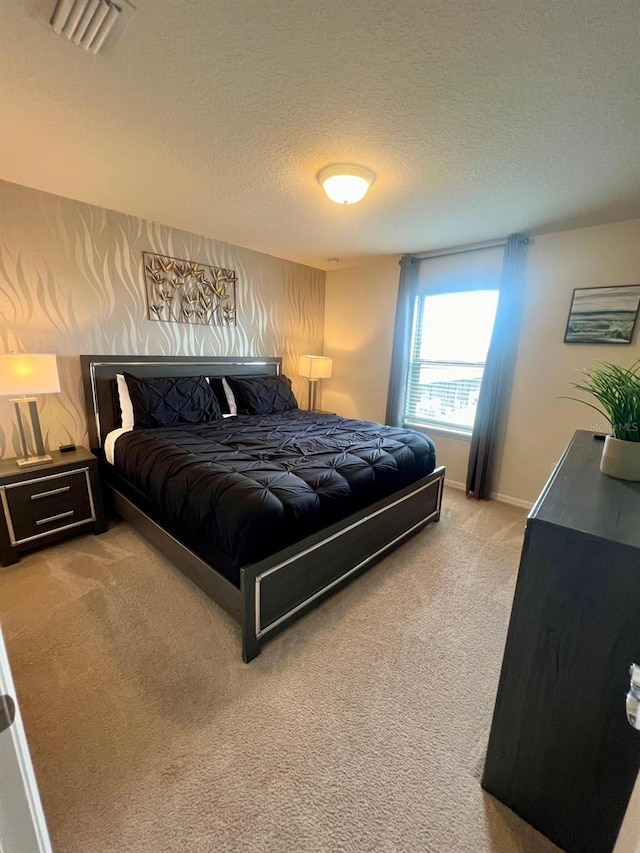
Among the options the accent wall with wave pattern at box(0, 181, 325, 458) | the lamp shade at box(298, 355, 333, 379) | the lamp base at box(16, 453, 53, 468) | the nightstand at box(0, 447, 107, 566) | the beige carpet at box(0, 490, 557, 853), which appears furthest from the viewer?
the lamp shade at box(298, 355, 333, 379)

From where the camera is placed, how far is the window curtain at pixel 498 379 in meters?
3.12

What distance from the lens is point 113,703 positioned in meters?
1.41

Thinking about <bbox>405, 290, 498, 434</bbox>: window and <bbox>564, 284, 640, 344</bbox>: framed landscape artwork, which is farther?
<bbox>405, 290, 498, 434</bbox>: window

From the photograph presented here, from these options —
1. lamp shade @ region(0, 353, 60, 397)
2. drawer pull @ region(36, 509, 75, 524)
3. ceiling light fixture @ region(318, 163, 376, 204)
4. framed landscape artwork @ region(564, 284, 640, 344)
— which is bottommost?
drawer pull @ region(36, 509, 75, 524)

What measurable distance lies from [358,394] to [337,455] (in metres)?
2.44

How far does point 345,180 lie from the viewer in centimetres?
208

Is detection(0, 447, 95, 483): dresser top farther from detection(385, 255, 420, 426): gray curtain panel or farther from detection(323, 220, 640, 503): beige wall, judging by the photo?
detection(323, 220, 640, 503): beige wall

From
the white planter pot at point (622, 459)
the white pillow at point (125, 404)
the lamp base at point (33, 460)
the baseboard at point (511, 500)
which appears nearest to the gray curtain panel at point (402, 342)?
the baseboard at point (511, 500)

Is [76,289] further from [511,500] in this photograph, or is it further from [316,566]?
[511,500]

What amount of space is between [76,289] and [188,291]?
3.10ft

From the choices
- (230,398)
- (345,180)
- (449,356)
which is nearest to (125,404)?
(230,398)

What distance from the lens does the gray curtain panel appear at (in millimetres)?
3826

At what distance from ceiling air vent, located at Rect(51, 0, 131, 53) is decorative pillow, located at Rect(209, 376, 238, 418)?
2482mm

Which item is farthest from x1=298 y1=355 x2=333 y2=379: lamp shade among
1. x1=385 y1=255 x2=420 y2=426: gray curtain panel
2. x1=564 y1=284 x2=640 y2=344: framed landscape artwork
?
x1=564 y1=284 x2=640 y2=344: framed landscape artwork
